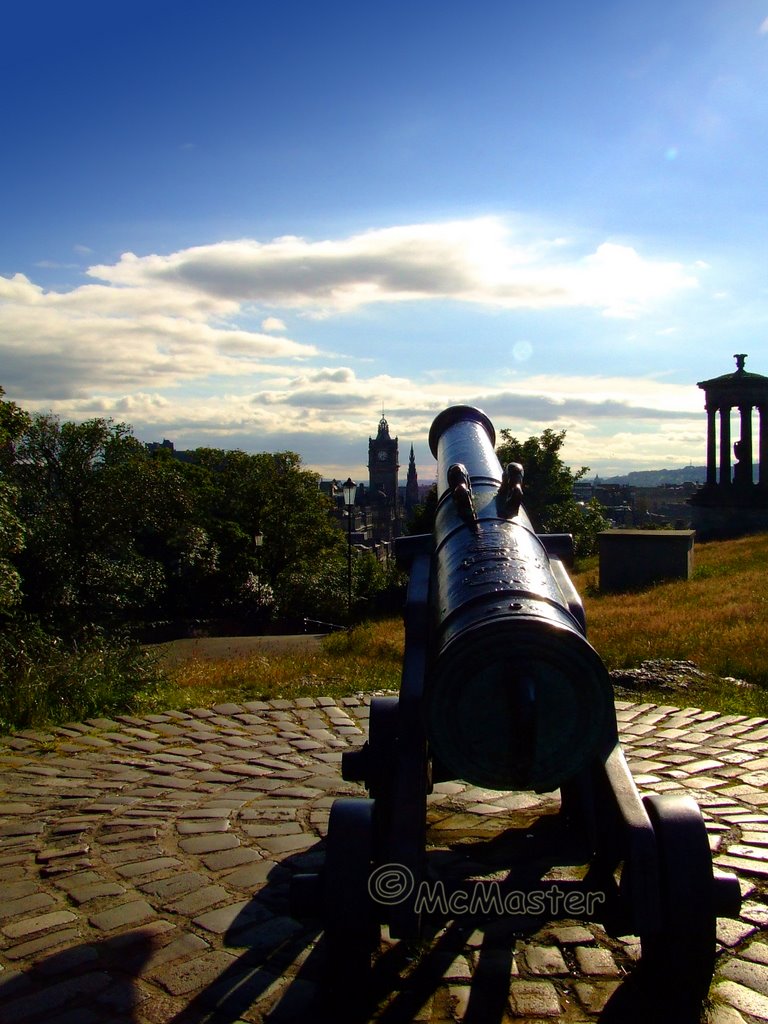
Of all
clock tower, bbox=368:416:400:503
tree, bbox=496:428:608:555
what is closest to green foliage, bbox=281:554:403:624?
tree, bbox=496:428:608:555

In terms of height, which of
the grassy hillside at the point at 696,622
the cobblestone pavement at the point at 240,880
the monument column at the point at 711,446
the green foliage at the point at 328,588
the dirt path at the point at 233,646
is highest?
the monument column at the point at 711,446

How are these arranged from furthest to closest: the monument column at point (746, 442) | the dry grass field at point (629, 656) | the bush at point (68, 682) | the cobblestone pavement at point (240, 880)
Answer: the monument column at point (746, 442) < the dry grass field at point (629, 656) < the bush at point (68, 682) < the cobblestone pavement at point (240, 880)

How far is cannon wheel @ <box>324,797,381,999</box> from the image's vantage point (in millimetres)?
3164

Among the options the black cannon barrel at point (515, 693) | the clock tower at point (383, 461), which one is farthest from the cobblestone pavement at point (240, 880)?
the clock tower at point (383, 461)

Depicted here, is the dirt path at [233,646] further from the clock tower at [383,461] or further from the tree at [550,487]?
the clock tower at [383,461]

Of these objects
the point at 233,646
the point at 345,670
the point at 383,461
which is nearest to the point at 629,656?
the point at 345,670

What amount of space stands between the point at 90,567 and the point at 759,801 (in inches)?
789

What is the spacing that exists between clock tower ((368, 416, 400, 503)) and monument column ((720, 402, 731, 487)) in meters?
119

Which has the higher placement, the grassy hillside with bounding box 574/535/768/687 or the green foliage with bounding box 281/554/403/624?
the grassy hillside with bounding box 574/535/768/687

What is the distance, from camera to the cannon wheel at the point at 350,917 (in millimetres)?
3164

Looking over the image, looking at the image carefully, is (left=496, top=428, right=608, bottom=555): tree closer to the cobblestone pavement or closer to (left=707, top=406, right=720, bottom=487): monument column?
(left=707, top=406, right=720, bottom=487): monument column

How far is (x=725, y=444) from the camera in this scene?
3678 centimetres

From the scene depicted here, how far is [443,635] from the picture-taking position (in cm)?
341

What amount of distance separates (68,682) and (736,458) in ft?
113
